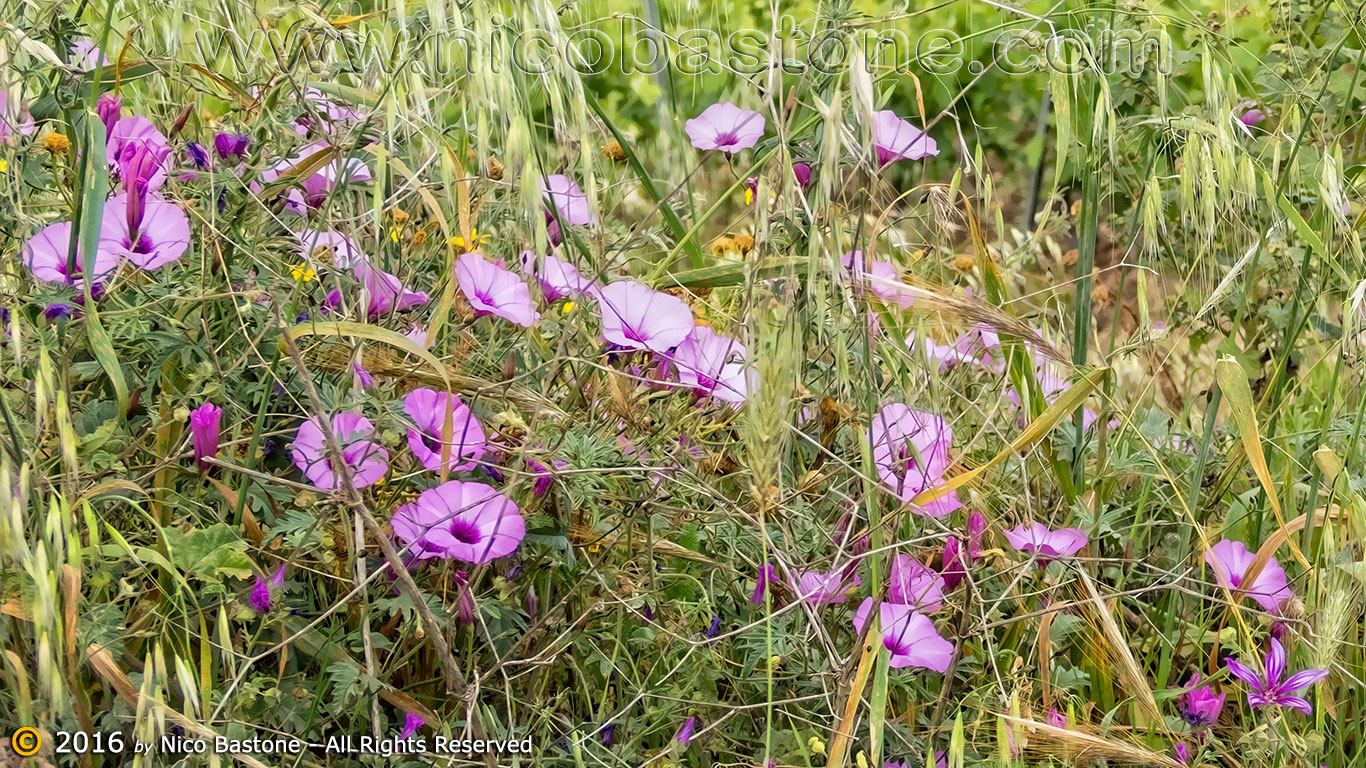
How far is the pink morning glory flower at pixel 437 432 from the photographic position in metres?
0.82

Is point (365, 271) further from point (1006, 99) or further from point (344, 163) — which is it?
point (1006, 99)

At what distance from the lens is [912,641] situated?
833mm

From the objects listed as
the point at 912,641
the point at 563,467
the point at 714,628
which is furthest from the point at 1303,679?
the point at 563,467

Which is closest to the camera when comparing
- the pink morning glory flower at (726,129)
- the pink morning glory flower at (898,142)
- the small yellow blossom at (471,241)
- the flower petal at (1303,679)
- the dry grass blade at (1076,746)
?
the dry grass blade at (1076,746)

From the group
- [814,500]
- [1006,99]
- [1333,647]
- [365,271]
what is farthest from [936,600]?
[1006,99]

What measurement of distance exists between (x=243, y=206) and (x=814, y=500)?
50cm

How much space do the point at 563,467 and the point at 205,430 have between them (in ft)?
0.79

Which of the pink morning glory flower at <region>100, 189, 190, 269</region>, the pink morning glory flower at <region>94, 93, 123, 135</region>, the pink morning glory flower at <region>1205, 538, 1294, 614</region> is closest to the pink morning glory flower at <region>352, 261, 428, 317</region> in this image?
the pink morning glory flower at <region>100, 189, 190, 269</region>

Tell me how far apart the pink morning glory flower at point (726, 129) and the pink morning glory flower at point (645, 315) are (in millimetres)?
212

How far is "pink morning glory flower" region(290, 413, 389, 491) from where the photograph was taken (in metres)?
0.83

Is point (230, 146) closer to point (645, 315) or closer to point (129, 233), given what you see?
point (129, 233)

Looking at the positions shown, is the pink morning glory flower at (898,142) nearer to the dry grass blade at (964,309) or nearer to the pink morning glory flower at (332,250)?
the dry grass blade at (964,309)

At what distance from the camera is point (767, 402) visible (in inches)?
23.8

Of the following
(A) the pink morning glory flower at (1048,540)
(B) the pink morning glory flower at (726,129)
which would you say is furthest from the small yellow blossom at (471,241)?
(A) the pink morning glory flower at (1048,540)
